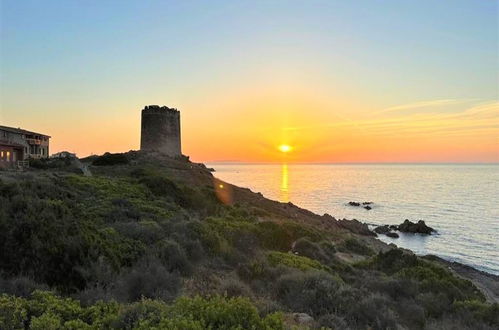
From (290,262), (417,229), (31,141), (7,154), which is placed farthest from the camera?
(31,141)

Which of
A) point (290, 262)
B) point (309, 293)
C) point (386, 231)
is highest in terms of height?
point (309, 293)

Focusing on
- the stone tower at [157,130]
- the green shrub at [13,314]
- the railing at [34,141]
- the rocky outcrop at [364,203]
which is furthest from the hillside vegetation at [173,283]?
the rocky outcrop at [364,203]

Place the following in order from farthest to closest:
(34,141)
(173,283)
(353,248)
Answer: (34,141) < (353,248) < (173,283)

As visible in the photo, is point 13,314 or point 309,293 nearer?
point 13,314

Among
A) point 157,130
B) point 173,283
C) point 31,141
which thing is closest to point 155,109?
point 157,130

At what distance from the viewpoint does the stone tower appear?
153 ft

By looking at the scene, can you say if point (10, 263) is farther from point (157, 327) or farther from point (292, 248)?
point (292, 248)

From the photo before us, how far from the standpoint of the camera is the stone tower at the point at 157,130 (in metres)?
46.6

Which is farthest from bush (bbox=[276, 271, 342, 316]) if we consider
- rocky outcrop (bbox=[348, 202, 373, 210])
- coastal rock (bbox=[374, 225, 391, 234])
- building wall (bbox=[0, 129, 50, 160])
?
rocky outcrop (bbox=[348, 202, 373, 210])

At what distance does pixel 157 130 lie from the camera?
4678cm

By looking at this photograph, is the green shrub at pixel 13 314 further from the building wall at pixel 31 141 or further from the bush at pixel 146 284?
the building wall at pixel 31 141

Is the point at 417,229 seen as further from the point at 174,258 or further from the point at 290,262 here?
the point at 174,258

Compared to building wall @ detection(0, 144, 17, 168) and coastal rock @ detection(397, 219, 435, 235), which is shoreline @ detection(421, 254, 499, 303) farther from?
building wall @ detection(0, 144, 17, 168)

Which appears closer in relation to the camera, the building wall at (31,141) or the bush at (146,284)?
the bush at (146,284)
